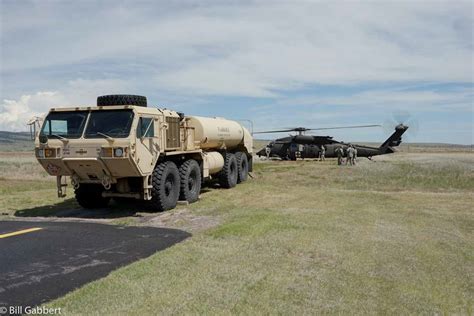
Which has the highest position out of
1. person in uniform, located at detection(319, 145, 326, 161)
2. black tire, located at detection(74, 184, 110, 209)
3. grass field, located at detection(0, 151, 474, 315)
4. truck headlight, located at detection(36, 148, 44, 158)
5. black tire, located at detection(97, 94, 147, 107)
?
black tire, located at detection(97, 94, 147, 107)

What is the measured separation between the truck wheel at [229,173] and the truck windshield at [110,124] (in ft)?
24.6

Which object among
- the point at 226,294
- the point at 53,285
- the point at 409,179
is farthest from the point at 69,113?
the point at 409,179

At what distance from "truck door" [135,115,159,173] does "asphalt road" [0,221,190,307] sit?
1875mm

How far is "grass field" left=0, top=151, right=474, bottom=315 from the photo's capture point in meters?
5.39

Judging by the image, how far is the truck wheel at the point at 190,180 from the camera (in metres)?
14.0

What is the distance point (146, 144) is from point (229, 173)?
24.2 ft

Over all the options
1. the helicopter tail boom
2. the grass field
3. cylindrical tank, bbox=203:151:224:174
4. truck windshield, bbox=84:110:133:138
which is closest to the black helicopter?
the helicopter tail boom

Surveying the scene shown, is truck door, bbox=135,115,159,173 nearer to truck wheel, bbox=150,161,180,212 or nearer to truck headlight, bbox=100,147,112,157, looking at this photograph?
truck wheel, bbox=150,161,180,212

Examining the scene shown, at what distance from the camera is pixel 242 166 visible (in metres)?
21.0

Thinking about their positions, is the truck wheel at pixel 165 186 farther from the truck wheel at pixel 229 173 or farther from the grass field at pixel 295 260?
the truck wheel at pixel 229 173

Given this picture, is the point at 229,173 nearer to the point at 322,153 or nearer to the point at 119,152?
the point at 119,152

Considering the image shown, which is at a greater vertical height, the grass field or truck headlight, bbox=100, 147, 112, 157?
truck headlight, bbox=100, 147, 112, 157

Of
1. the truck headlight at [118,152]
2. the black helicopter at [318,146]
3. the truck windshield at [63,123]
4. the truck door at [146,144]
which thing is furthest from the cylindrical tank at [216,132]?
the black helicopter at [318,146]

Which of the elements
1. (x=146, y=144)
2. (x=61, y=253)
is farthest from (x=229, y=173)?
(x=61, y=253)
